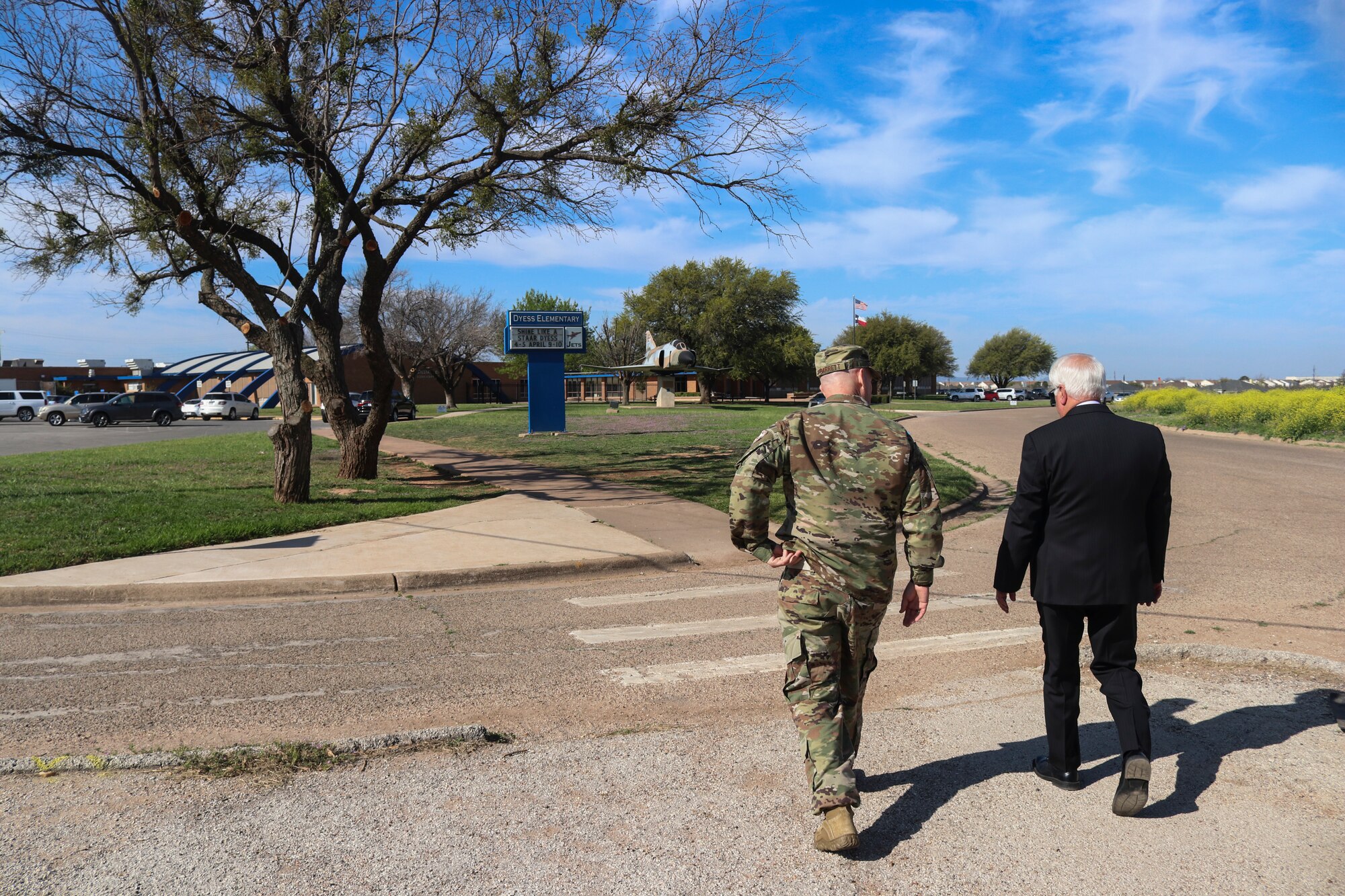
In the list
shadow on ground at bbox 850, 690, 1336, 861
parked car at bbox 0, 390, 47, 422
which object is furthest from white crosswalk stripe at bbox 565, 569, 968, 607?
parked car at bbox 0, 390, 47, 422

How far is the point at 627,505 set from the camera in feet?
42.8

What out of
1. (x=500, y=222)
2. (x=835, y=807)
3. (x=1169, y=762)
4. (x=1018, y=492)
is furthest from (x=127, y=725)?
(x=500, y=222)

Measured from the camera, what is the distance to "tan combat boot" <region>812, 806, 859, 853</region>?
10.6ft

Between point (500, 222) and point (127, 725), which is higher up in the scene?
point (500, 222)

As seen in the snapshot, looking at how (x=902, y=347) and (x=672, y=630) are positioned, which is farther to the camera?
(x=902, y=347)

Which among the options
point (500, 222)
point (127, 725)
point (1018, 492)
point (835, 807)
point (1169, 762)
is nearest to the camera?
point (835, 807)

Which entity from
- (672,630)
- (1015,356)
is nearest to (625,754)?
(672,630)

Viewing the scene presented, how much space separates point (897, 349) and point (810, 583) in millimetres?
84639

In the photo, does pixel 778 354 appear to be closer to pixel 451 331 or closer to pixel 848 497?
pixel 451 331

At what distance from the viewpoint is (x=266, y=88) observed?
38.2 feet

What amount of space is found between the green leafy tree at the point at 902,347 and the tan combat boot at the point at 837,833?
76.2 metres

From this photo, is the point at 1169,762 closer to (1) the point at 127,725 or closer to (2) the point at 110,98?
(1) the point at 127,725

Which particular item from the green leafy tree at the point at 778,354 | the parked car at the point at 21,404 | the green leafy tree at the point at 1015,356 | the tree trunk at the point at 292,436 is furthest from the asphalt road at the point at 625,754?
the green leafy tree at the point at 1015,356

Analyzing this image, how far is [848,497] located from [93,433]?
37.8m
